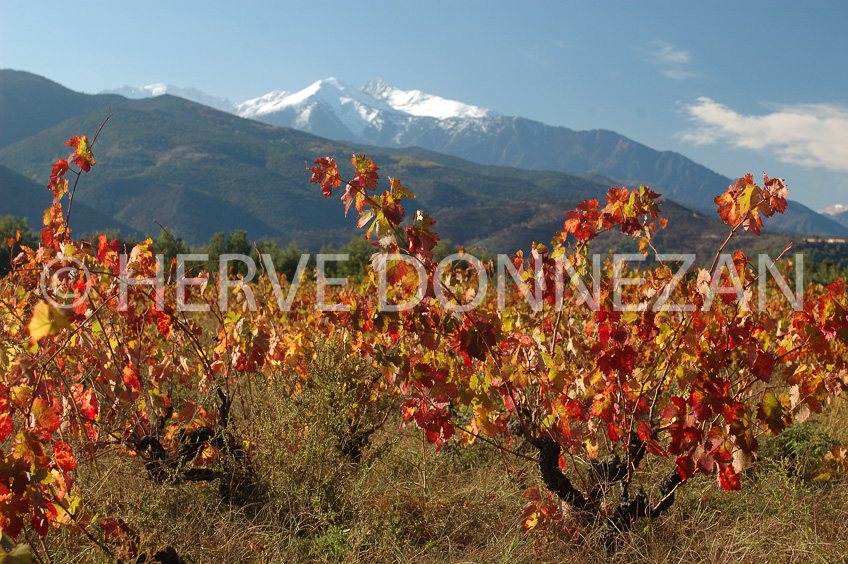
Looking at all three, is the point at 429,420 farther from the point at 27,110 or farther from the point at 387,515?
the point at 27,110

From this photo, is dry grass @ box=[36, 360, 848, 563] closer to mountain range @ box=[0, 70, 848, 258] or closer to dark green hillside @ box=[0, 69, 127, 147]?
mountain range @ box=[0, 70, 848, 258]

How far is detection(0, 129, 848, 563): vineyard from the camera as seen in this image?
1.95 meters

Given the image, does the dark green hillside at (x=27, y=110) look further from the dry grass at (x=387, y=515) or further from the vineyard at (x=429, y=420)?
the dry grass at (x=387, y=515)

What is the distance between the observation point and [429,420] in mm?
2211

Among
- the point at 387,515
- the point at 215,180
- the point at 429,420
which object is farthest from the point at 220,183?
the point at 429,420

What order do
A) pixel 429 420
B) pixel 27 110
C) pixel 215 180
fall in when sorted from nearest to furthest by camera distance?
pixel 429 420 → pixel 215 180 → pixel 27 110

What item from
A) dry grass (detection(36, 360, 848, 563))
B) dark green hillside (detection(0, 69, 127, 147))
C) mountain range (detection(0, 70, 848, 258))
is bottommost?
dry grass (detection(36, 360, 848, 563))

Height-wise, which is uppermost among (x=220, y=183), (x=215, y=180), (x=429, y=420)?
(x=215, y=180)

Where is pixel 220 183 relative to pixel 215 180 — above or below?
below

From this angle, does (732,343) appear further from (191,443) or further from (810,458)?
(191,443)

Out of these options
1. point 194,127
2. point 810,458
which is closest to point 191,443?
point 810,458

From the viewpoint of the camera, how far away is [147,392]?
2.79 meters

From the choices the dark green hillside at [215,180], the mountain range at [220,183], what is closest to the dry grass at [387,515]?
the mountain range at [220,183]

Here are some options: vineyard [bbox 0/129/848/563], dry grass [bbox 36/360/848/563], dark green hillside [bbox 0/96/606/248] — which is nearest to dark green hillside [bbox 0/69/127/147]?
dark green hillside [bbox 0/96/606/248]
